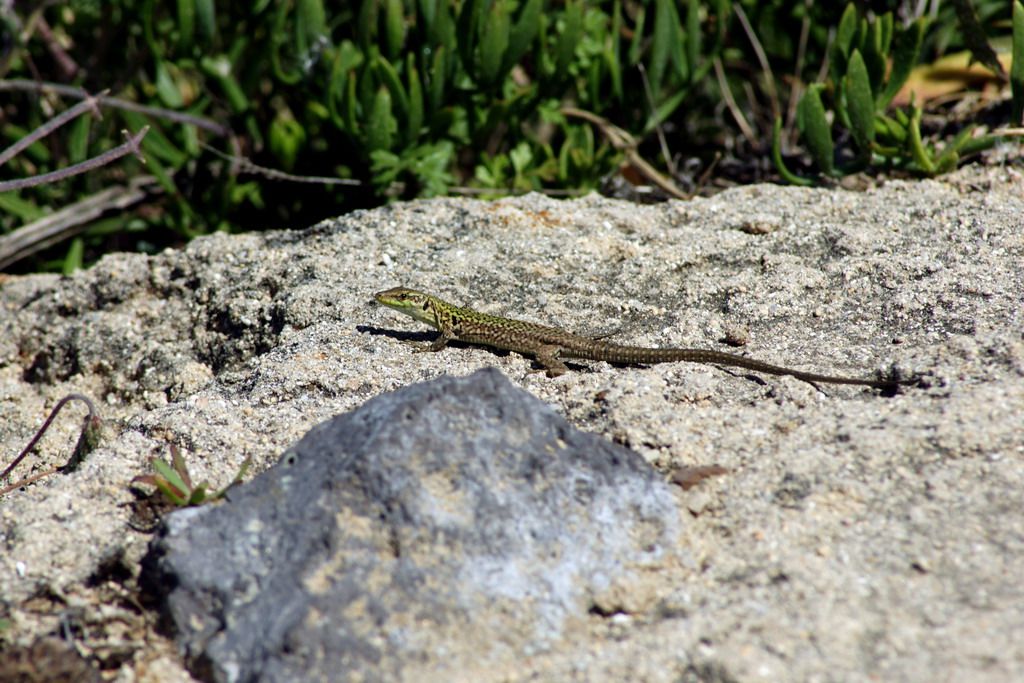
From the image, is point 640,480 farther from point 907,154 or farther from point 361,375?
point 907,154

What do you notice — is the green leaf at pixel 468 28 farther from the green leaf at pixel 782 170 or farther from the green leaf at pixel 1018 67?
the green leaf at pixel 1018 67

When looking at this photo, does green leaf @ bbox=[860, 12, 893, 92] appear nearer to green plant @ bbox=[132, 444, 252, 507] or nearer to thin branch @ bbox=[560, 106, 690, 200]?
thin branch @ bbox=[560, 106, 690, 200]

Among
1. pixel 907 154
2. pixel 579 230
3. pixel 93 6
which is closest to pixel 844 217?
pixel 907 154

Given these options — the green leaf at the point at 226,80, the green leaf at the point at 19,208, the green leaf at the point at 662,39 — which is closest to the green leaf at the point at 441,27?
the green leaf at the point at 662,39

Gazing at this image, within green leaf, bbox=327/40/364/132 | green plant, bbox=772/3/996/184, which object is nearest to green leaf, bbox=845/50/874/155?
green plant, bbox=772/3/996/184

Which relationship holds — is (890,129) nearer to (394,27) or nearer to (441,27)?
(441,27)

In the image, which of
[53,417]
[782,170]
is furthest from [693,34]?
[53,417]
